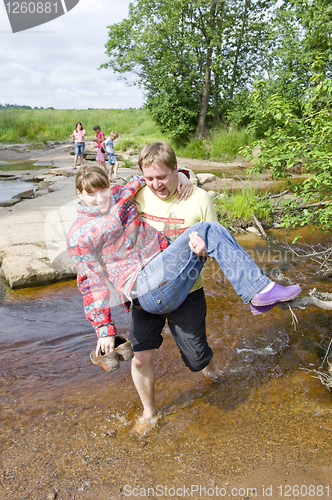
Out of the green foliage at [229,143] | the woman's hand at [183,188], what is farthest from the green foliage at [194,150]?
the woman's hand at [183,188]

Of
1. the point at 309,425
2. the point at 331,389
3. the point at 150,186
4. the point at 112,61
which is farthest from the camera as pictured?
the point at 112,61

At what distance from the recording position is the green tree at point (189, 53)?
15.2 m

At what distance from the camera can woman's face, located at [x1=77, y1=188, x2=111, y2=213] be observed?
6.55 feet

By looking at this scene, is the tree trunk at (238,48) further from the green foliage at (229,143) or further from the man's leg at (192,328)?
the man's leg at (192,328)

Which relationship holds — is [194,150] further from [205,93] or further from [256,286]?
[256,286]

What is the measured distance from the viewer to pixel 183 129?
1639 centimetres

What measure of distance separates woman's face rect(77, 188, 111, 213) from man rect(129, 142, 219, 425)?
0.92ft

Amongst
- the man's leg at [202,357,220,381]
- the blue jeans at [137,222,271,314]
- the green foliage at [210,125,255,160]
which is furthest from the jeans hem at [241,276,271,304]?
the green foliage at [210,125,255,160]

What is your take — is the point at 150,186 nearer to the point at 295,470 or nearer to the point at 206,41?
the point at 295,470

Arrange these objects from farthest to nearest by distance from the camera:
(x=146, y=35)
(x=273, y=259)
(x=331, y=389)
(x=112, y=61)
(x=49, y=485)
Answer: (x=112, y=61) → (x=146, y=35) → (x=273, y=259) → (x=331, y=389) → (x=49, y=485)

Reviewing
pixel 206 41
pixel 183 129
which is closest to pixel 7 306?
pixel 183 129

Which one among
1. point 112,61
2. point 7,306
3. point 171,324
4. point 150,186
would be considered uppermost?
point 112,61

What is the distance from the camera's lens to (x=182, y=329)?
226 centimetres

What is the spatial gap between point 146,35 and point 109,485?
655 inches
